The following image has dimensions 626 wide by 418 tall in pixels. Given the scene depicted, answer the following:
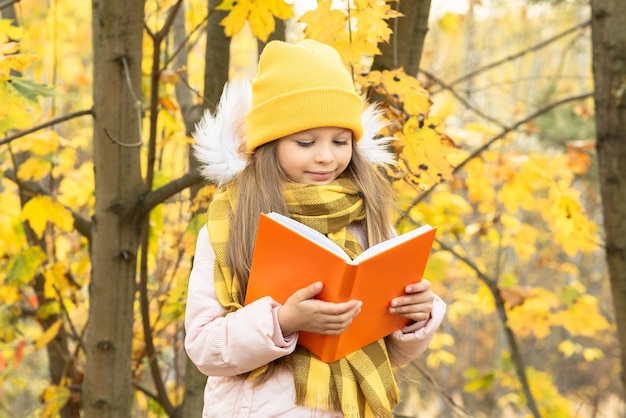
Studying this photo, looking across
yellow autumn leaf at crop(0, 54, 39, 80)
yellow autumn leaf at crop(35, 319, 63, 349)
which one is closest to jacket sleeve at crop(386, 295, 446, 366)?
yellow autumn leaf at crop(0, 54, 39, 80)

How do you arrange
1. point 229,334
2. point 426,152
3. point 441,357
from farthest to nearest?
point 441,357 < point 426,152 < point 229,334

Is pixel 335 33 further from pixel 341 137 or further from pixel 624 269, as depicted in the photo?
pixel 624 269

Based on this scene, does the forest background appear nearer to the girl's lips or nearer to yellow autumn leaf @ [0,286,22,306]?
yellow autumn leaf @ [0,286,22,306]

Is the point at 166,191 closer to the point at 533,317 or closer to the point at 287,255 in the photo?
the point at 287,255

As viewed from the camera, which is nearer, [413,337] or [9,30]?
[413,337]

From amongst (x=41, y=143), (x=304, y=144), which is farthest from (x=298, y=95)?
(x=41, y=143)

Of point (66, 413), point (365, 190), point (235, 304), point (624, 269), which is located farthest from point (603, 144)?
point (66, 413)

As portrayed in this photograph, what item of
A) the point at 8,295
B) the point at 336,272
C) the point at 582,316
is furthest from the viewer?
the point at 582,316

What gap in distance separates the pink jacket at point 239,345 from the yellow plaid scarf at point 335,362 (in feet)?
0.11

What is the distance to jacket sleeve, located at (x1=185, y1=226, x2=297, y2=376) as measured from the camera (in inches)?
56.5

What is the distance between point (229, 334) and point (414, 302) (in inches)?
15.3

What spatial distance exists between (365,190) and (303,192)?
17 centimetres

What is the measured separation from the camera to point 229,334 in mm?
1467

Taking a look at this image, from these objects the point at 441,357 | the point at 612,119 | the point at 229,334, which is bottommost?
the point at 441,357
